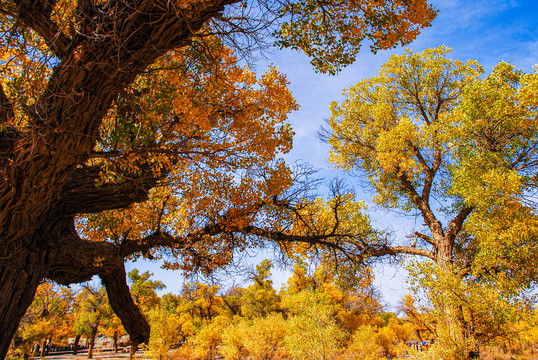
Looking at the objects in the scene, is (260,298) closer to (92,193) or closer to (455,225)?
(455,225)

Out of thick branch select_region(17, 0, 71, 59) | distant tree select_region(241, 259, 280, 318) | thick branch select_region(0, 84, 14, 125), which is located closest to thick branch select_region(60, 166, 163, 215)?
thick branch select_region(0, 84, 14, 125)

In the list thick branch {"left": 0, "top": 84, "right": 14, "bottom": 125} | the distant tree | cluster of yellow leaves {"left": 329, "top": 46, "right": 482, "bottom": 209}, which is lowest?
the distant tree

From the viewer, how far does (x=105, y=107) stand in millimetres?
2934

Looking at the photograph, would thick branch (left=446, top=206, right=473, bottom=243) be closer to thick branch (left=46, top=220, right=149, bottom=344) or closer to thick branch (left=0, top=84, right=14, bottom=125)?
thick branch (left=46, top=220, right=149, bottom=344)

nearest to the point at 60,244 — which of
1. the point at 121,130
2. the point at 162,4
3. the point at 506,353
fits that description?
the point at 121,130

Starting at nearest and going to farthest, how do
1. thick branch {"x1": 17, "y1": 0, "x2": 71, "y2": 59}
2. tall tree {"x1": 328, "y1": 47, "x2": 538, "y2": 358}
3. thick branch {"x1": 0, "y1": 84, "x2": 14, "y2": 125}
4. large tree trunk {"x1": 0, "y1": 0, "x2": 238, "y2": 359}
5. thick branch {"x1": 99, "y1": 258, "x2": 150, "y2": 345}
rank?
large tree trunk {"x1": 0, "y1": 0, "x2": 238, "y2": 359}, thick branch {"x1": 17, "y1": 0, "x2": 71, "y2": 59}, thick branch {"x1": 0, "y1": 84, "x2": 14, "y2": 125}, thick branch {"x1": 99, "y1": 258, "x2": 150, "y2": 345}, tall tree {"x1": 328, "y1": 47, "x2": 538, "y2": 358}

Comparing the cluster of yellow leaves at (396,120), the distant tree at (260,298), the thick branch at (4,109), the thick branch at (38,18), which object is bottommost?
the distant tree at (260,298)

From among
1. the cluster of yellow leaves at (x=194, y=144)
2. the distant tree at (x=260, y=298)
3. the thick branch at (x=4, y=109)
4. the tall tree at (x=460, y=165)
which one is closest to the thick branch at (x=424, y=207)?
the tall tree at (x=460, y=165)

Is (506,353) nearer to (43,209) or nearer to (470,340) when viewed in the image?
(470,340)

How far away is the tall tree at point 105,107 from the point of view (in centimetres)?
265

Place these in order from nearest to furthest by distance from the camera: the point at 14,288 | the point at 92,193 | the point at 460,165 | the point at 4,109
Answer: the point at 4,109
the point at 14,288
the point at 92,193
the point at 460,165

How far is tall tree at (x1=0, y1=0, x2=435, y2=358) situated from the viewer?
265cm

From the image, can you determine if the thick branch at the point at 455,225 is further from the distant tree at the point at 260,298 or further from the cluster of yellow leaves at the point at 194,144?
the distant tree at the point at 260,298

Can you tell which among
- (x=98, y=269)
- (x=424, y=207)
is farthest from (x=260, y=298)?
(x=98, y=269)
